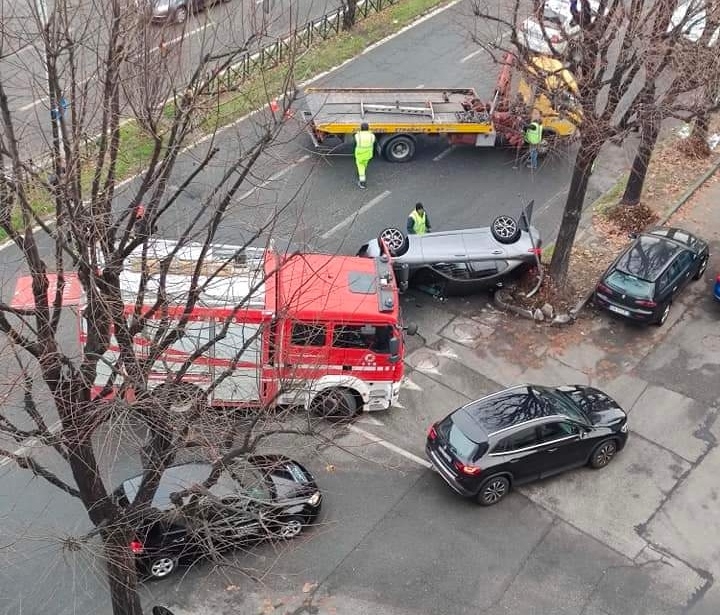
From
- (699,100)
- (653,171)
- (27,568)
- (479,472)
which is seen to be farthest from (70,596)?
(653,171)

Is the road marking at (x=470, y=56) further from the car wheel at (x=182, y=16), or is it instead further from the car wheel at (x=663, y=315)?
the car wheel at (x=663, y=315)

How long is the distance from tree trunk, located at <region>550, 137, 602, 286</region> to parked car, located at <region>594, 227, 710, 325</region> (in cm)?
91

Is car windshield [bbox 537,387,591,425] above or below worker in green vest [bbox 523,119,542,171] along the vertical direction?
below

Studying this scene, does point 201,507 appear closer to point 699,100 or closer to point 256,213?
point 256,213

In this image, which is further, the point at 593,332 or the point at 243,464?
the point at 593,332

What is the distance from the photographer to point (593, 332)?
17797 mm

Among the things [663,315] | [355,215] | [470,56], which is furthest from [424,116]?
[663,315]

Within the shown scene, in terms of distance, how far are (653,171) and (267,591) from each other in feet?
50.9

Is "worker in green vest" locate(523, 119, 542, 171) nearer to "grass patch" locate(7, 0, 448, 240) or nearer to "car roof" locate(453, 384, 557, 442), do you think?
"grass patch" locate(7, 0, 448, 240)

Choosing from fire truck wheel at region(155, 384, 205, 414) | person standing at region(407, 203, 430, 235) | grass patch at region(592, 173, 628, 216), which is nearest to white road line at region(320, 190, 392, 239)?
person standing at region(407, 203, 430, 235)

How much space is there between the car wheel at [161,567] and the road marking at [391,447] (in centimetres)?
399

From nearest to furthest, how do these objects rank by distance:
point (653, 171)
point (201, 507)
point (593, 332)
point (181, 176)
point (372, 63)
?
1. point (201, 507)
2. point (593, 332)
3. point (181, 176)
4. point (653, 171)
5. point (372, 63)

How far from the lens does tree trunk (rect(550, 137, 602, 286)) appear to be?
54.5ft

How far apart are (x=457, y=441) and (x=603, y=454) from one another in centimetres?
280
